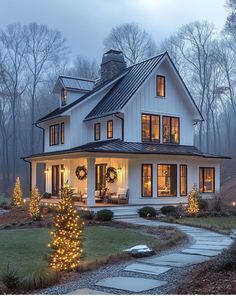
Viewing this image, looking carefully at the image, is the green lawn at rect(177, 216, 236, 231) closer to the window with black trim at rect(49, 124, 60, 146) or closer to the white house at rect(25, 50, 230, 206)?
the white house at rect(25, 50, 230, 206)

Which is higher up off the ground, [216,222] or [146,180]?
[146,180]

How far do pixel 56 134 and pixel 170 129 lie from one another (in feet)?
23.3

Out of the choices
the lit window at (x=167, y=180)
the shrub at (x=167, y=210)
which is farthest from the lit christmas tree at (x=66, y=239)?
the lit window at (x=167, y=180)

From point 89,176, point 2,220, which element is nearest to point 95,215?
point 89,176

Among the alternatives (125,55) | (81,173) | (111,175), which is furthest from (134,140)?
(125,55)

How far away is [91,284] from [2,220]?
12.1 meters

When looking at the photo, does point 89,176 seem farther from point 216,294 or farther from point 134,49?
point 134,49

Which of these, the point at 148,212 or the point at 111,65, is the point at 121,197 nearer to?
the point at 148,212

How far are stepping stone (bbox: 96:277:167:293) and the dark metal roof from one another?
14.3 m

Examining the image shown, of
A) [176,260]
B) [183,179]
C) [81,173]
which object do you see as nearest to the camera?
[176,260]

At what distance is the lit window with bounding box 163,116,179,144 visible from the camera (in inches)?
904

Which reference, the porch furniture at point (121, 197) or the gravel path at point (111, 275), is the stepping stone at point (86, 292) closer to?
the gravel path at point (111, 275)

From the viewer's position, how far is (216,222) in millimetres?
16156

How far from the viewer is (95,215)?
17625 millimetres
